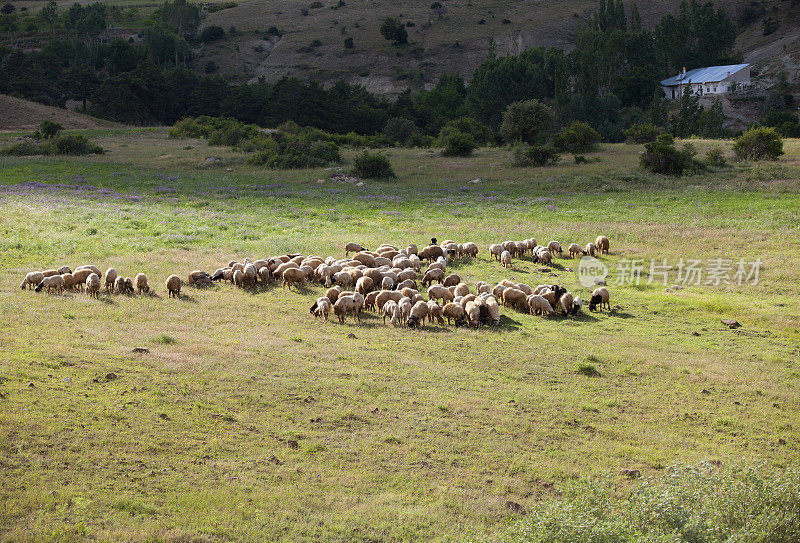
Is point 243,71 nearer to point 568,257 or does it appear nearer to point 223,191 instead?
point 223,191

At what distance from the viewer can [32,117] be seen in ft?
271

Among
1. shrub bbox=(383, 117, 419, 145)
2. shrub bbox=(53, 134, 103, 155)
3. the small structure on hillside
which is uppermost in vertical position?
the small structure on hillside

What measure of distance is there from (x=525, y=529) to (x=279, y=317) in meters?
11.1

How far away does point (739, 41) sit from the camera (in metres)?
141

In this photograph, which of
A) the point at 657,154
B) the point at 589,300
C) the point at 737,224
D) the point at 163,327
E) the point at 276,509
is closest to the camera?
the point at 276,509

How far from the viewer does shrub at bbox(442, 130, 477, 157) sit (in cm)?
5931

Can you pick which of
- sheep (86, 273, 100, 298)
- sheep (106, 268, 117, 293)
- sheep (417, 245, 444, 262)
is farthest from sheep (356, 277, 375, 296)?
sheep (86, 273, 100, 298)

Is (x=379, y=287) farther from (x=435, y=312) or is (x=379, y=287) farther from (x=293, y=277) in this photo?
(x=435, y=312)

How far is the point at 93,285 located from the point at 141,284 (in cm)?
123

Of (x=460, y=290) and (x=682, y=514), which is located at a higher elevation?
(x=460, y=290)

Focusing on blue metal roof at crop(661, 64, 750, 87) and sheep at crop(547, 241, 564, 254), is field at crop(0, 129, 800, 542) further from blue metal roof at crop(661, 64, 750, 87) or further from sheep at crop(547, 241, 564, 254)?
blue metal roof at crop(661, 64, 750, 87)

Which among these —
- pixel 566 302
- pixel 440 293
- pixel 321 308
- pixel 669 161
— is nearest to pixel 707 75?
pixel 669 161

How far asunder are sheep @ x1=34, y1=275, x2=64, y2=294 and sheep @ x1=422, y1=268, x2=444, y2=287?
10399mm

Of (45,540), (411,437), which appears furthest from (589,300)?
(45,540)
